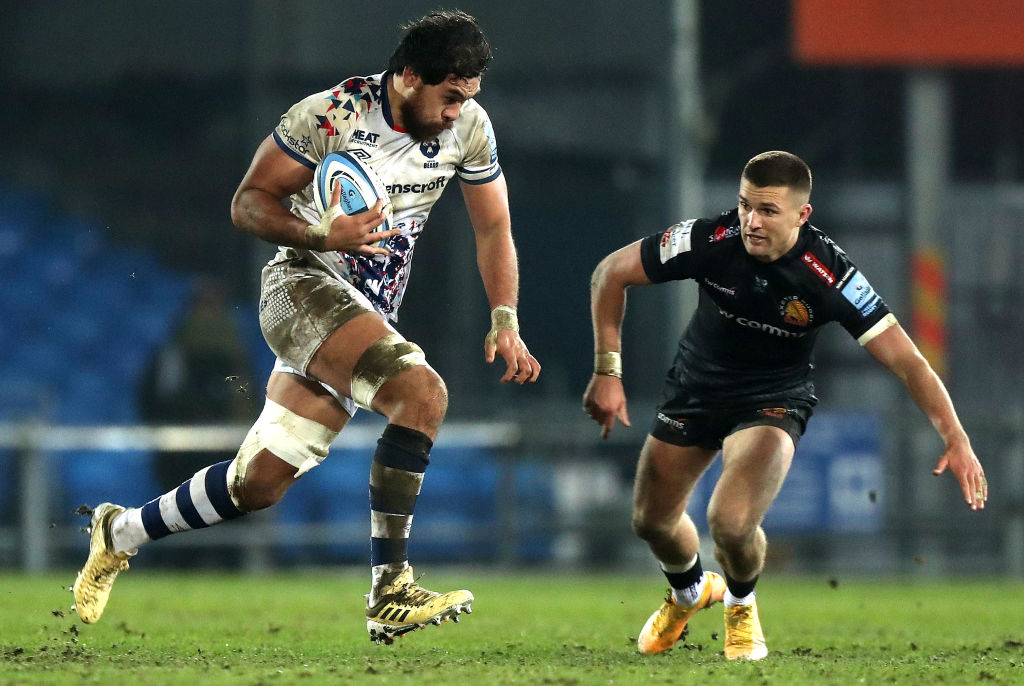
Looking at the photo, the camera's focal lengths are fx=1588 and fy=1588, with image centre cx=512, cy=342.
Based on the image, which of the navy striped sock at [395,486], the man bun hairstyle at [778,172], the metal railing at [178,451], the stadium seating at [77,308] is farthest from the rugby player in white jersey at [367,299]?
the stadium seating at [77,308]

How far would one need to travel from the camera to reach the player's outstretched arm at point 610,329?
248 inches

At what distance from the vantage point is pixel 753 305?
619cm

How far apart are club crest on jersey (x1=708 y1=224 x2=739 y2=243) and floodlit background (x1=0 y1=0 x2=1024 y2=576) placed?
24.0ft

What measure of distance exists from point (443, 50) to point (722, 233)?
1360 mm

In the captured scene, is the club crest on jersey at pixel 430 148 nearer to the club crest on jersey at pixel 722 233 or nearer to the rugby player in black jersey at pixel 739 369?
the rugby player in black jersey at pixel 739 369

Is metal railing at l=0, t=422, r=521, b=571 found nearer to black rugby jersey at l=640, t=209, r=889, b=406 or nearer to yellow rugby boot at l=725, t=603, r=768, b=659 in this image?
black rugby jersey at l=640, t=209, r=889, b=406

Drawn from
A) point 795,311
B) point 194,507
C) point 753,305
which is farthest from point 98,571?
point 795,311

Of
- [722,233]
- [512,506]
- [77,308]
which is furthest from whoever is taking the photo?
[77,308]

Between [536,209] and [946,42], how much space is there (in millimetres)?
4368

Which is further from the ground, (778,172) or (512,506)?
(778,172)

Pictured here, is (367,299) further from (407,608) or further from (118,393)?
(118,393)

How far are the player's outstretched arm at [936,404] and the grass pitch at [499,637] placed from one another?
2.15 ft

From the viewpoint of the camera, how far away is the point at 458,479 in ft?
43.5

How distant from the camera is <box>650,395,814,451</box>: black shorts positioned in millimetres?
6285
